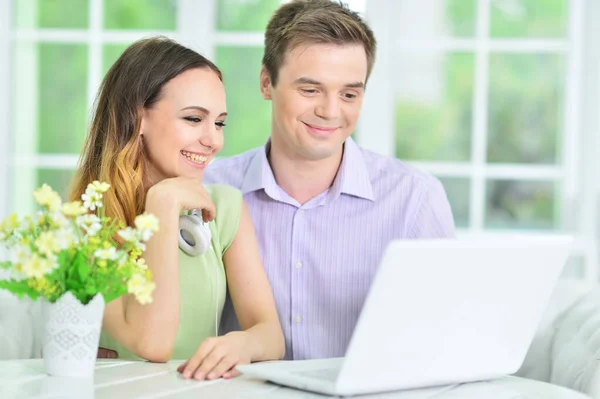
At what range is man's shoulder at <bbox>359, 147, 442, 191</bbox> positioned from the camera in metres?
2.57

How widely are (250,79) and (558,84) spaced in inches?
58.9

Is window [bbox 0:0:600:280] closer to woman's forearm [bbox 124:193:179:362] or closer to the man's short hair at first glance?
the man's short hair

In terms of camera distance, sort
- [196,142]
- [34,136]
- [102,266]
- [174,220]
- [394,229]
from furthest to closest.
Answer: [34,136]
[394,229]
[196,142]
[174,220]
[102,266]

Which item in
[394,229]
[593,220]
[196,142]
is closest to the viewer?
[196,142]

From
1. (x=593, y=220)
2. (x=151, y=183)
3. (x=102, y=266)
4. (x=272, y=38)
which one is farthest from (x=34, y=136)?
(x=102, y=266)

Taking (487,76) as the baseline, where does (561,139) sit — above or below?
below

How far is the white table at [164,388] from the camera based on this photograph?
1.48 metres

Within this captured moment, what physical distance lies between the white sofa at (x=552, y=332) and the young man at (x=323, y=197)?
39 centimetres

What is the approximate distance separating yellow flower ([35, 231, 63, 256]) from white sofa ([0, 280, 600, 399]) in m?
0.91

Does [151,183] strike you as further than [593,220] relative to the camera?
No

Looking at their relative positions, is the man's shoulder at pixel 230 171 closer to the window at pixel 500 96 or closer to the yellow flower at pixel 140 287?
the yellow flower at pixel 140 287

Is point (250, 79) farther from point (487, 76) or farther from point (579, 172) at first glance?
point (579, 172)

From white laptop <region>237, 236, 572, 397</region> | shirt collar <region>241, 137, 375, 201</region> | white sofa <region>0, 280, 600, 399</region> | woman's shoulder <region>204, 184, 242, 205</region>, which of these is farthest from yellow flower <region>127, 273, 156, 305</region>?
shirt collar <region>241, 137, 375, 201</region>

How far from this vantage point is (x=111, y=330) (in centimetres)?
191
